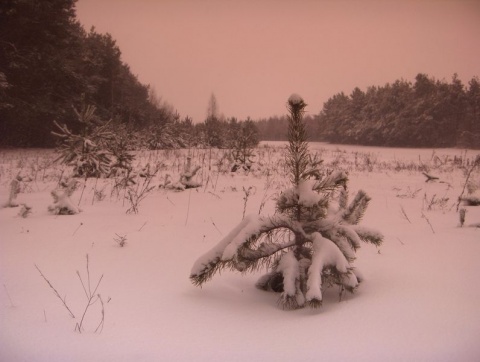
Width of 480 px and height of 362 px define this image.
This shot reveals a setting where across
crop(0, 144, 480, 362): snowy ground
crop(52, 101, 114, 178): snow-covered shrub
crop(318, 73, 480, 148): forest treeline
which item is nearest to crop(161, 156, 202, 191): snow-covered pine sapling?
crop(52, 101, 114, 178): snow-covered shrub

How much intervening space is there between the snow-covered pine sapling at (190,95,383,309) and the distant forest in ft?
0.76

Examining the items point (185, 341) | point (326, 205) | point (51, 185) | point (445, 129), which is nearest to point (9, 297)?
point (185, 341)

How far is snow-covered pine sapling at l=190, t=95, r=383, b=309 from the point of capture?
6.51 ft

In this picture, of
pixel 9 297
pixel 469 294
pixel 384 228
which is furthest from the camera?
pixel 384 228

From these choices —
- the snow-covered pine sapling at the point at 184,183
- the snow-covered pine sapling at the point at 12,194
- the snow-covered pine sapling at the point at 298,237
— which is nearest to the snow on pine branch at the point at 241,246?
the snow-covered pine sapling at the point at 298,237

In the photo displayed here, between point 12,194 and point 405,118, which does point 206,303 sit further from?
point 405,118

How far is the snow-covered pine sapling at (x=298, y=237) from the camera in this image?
6.51 feet

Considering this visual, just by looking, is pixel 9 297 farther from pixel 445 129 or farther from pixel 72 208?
pixel 445 129

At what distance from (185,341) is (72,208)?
3.27m

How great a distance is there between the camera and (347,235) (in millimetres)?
2207

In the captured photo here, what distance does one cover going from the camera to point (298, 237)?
88.4 inches

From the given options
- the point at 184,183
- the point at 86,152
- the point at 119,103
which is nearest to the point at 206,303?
the point at 184,183

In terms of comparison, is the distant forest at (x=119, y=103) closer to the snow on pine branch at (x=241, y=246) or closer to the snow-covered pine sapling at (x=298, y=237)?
the snow-covered pine sapling at (x=298, y=237)

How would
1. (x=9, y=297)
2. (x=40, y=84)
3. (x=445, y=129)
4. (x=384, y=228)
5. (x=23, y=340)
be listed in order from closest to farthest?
(x=23, y=340) → (x=9, y=297) → (x=384, y=228) → (x=40, y=84) → (x=445, y=129)
